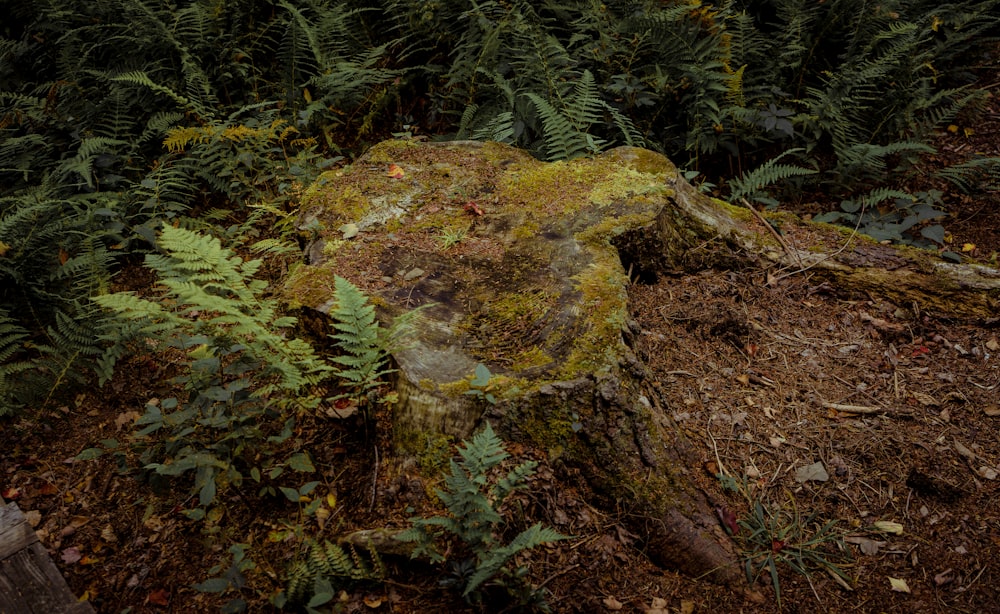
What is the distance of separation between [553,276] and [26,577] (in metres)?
2.71

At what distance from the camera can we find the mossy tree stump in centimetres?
238

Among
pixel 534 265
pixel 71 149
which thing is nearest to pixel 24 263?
pixel 71 149

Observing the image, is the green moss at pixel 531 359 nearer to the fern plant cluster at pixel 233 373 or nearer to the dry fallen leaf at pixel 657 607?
the fern plant cluster at pixel 233 373

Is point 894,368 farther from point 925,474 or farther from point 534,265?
point 534,265

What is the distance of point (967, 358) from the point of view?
3152 mm

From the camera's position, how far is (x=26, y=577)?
2158mm

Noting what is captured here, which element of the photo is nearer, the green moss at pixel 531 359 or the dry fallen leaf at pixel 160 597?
the dry fallen leaf at pixel 160 597

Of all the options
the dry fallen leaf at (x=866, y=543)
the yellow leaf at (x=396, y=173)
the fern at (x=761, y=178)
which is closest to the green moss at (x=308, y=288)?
the yellow leaf at (x=396, y=173)

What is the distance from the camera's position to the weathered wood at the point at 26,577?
82.5 inches

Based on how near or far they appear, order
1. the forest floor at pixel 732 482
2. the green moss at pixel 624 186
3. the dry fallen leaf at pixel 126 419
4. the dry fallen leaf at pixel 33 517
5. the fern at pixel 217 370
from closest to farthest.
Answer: the forest floor at pixel 732 482
the fern at pixel 217 370
the dry fallen leaf at pixel 33 517
the dry fallen leaf at pixel 126 419
the green moss at pixel 624 186

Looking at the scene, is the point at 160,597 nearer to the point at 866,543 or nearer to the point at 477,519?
the point at 477,519

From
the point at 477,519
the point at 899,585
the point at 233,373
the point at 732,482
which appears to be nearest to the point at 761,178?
the point at 732,482

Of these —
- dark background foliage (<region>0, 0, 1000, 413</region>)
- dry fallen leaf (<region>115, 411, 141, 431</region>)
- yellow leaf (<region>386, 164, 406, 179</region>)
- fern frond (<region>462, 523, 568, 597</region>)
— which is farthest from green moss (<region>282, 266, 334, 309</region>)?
fern frond (<region>462, 523, 568, 597</region>)

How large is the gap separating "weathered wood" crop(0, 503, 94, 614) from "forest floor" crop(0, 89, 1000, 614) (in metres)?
0.28
